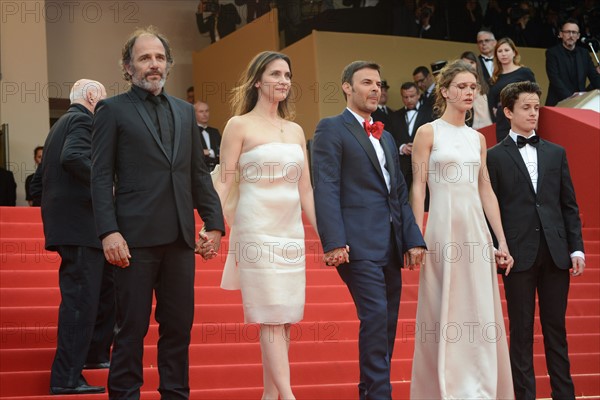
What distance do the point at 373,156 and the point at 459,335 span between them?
1.11 m

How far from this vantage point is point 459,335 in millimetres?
5418

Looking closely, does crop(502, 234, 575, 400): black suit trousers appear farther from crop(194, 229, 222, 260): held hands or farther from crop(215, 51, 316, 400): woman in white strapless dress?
crop(194, 229, 222, 260): held hands

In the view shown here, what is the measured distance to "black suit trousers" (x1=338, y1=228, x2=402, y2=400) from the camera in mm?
4812

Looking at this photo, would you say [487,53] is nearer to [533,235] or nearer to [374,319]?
[533,235]

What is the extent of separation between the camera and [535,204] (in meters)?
5.87

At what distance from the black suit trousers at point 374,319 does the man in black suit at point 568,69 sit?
22.1ft

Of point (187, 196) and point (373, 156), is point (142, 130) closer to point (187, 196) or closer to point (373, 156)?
point (187, 196)

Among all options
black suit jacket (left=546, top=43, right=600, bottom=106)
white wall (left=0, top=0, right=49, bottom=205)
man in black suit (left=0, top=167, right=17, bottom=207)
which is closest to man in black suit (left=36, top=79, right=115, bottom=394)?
black suit jacket (left=546, top=43, right=600, bottom=106)

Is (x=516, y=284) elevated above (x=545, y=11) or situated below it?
below

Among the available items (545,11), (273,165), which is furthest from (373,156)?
(545,11)

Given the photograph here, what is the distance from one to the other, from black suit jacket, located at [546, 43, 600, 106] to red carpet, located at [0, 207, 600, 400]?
3408mm

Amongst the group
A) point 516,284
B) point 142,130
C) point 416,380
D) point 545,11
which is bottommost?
point 416,380

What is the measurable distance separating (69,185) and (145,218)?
1.61 m

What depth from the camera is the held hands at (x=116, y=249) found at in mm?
4207
